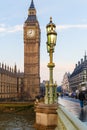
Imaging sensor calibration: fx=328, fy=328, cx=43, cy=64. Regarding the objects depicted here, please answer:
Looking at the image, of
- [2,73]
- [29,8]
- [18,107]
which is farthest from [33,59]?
[18,107]

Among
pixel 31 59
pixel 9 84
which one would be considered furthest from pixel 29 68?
pixel 9 84

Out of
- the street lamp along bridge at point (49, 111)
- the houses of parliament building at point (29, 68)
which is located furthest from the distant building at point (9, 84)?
the street lamp along bridge at point (49, 111)

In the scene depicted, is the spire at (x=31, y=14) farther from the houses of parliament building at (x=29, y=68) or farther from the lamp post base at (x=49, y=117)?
the lamp post base at (x=49, y=117)

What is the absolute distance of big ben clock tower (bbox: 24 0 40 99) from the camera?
454 ft

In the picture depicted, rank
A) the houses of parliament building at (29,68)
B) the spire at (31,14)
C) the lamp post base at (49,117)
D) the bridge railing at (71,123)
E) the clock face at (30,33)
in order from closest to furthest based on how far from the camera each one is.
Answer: the bridge railing at (71,123) < the lamp post base at (49,117) < the houses of parliament building at (29,68) < the clock face at (30,33) < the spire at (31,14)

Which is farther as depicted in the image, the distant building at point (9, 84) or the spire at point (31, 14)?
the spire at point (31, 14)

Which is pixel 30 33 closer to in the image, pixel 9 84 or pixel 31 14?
pixel 31 14

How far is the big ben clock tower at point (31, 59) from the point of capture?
454 ft

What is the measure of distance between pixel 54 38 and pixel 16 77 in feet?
458

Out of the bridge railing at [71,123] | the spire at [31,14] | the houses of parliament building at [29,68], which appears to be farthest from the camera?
the spire at [31,14]

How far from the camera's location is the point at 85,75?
13000 cm

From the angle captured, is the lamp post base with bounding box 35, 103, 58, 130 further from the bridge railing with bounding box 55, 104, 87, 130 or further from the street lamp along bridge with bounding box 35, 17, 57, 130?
the bridge railing with bounding box 55, 104, 87, 130

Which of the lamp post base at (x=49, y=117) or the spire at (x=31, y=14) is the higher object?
the spire at (x=31, y=14)

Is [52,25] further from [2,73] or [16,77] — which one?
[16,77]
